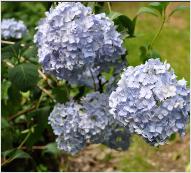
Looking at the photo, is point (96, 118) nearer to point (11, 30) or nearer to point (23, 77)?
point (23, 77)

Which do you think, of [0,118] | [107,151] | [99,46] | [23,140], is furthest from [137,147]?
[99,46]

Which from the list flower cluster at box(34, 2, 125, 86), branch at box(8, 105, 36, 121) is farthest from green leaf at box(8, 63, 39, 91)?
branch at box(8, 105, 36, 121)

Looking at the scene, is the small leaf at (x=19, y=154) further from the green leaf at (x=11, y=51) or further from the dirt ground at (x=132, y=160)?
the dirt ground at (x=132, y=160)

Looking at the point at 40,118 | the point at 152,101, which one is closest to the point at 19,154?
the point at 40,118

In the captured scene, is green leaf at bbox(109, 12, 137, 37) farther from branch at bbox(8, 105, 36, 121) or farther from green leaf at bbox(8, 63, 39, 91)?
branch at bbox(8, 105, 36, 121)

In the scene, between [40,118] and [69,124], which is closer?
[69,124]

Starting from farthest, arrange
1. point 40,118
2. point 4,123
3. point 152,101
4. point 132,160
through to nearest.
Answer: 1. point 132,160
2. point 4,123
3. point 40,118
4. point 152,101
